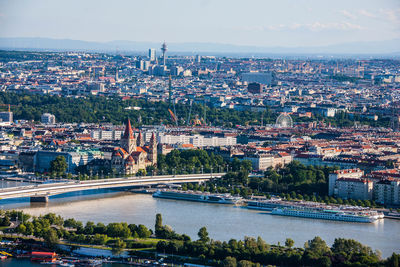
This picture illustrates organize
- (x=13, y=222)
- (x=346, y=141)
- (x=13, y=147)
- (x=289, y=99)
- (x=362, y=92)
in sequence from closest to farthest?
(x=13, y=222), (x=13, y=147), (x=346, y=141), (x=289, y=99), (x=362, y=92)

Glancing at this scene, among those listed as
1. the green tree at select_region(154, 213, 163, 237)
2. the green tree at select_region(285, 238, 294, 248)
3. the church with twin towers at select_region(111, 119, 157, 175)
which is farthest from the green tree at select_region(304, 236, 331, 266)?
the church with twin towers at select_region(111, 119, 157, 175)

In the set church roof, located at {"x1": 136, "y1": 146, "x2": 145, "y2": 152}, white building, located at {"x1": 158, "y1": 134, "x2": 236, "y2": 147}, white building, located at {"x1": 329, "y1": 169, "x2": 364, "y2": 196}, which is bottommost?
white building, located at {"x1": 158, "y1": 134, "x2": 236, "y2": 147}

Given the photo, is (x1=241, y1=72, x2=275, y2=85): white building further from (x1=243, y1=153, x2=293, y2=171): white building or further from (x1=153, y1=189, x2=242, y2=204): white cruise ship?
(x1=153, y1=189, x2=242, y2=204): white cruise ship

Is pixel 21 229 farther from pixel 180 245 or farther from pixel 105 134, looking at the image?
pixel 105 134

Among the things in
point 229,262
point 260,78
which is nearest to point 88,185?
point 229,262

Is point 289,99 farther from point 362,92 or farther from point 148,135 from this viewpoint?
point 148,135

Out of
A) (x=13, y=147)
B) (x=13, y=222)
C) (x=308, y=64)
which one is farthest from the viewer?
(x=308, y=64)

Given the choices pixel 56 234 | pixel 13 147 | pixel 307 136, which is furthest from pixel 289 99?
pixel 56 234

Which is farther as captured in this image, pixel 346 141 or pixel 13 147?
pixel 346 141
